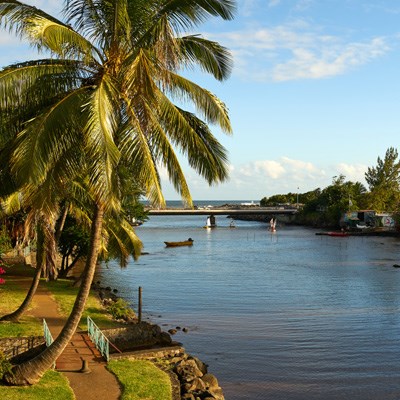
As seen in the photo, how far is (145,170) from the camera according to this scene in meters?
13.5

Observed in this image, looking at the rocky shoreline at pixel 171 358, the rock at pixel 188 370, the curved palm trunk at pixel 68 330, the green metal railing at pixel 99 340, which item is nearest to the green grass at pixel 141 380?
the rocky shoreline at pixel 171 358

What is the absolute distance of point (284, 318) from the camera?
34125 mm

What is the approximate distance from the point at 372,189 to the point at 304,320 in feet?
402

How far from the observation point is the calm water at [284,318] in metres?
22.4

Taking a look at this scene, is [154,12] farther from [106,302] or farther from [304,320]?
[304,320]

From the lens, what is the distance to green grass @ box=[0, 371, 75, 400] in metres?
14.0

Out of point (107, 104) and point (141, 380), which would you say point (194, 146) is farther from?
point (141, 380)

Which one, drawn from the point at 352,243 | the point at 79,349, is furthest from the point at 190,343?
the point at 352,243

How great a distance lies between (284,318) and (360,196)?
118 m

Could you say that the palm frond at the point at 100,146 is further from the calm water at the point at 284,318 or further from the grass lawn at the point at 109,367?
the calm water at the point at 284,318

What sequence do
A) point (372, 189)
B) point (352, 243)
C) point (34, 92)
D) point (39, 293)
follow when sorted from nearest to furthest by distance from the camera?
point (34, 92)
point (39, 293)
point (352, 243)
point (372, 189)

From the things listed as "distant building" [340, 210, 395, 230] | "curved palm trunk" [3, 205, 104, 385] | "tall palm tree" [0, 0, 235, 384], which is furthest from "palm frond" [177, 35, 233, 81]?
"distant building" [340, 210, 395, 230]

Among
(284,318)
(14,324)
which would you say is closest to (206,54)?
(14,324)

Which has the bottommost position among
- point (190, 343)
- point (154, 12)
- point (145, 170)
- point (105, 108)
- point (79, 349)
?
point (190, 343)
